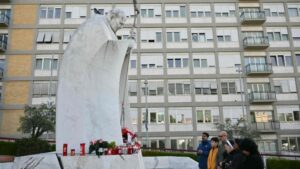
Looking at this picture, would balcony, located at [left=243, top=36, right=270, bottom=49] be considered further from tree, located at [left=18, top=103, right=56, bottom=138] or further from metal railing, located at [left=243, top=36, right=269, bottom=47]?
tree, located at [left=18, top=103, right=56, bottom=138]

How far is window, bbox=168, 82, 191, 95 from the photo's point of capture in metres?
32.6

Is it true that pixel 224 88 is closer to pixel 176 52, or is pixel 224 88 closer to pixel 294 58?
pixel 176 52

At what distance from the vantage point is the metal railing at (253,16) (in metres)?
34.4

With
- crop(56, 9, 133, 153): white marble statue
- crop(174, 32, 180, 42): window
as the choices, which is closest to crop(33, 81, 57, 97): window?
crop(174, 32, 180, 42): window

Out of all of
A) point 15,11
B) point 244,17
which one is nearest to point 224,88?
point 244,17

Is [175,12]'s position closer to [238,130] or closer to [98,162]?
[238,130]

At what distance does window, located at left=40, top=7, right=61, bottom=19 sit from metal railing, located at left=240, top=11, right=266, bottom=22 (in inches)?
839

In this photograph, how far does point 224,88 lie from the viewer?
33.0 m

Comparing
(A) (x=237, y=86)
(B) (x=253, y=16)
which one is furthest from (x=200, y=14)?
(A) (x=237, y=86)

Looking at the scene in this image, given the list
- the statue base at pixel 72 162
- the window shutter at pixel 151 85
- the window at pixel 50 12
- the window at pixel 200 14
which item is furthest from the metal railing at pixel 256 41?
the statue base at pixel 72 162

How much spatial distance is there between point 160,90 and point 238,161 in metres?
27.7

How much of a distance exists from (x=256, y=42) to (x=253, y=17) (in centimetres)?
300

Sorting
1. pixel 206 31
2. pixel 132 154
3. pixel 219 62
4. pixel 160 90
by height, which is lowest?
pixel 132 154

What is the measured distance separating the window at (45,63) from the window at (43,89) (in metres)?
1.75
